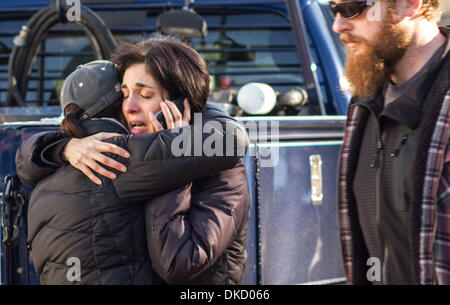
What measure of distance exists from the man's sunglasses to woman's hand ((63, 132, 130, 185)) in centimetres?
Result: 90

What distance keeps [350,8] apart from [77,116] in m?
1.02

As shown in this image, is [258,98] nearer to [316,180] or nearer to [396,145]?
[316,180]

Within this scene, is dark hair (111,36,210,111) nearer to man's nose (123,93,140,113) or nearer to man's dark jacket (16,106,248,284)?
man's nose (123,93,140,113)

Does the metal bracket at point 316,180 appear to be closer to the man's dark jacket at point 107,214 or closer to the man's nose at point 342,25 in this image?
the man's nose at point 342,25

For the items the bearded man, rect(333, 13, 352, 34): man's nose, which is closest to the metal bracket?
the bearded man

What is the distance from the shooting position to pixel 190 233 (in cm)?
191

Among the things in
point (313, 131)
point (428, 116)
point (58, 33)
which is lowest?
point (428, 116)

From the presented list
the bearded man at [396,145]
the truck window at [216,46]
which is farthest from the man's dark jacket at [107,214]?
the truck window at [216,46]

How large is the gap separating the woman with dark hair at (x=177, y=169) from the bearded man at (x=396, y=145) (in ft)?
1.37

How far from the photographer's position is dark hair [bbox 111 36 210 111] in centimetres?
214

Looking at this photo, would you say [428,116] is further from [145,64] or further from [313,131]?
[313,131]

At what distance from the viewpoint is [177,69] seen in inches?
84.0

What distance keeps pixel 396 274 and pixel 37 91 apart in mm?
3364
